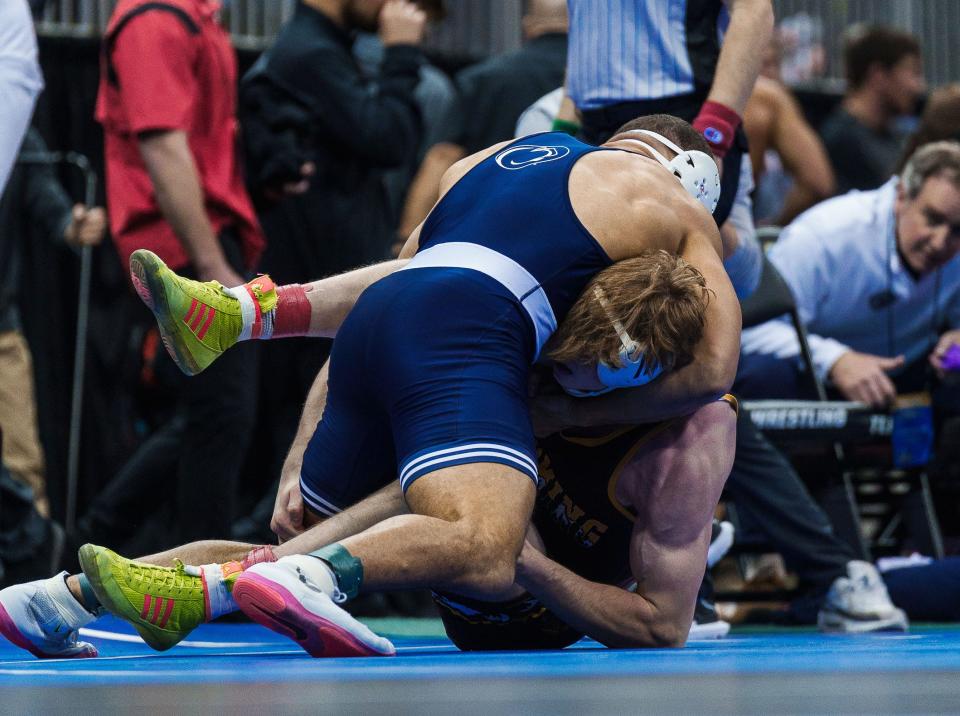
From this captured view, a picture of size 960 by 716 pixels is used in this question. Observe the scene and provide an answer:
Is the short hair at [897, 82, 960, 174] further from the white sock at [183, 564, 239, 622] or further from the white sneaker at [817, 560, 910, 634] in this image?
the white sock at [183, 564, 239, 622]

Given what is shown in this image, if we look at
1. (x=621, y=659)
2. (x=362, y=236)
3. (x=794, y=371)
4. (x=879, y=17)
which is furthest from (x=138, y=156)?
(x=879, y=17)

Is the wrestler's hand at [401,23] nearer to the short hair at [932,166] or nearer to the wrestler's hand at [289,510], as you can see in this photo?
the short hair at [932,166]

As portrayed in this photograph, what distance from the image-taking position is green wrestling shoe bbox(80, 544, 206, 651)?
2791mm

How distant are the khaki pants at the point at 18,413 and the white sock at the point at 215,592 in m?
3.12

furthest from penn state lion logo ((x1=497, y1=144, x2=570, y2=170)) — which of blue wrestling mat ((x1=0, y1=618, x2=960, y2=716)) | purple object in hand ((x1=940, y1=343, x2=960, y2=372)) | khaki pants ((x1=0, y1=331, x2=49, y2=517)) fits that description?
khaki pants ((x1=0, y1=331, x2=49, y2=517))

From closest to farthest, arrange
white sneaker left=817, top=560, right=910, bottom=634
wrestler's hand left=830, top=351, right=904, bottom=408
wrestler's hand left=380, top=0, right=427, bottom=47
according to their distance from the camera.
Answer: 1. white sneaker left=817, top=560, right=910, bottom=634
2. wrestler's hand left=830, top=351, right=904, bottom=408
3. wrestler's hand left=380, top=0, right=427, bottom=47

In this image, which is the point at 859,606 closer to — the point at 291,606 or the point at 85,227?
the point at 291,606

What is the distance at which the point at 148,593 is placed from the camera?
111 inches

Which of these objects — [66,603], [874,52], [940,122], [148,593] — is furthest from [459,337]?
[874,52]

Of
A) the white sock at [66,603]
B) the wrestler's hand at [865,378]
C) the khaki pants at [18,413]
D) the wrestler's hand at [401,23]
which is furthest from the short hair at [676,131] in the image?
the khaki pants at [18,413]

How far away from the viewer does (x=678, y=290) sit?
309 cm

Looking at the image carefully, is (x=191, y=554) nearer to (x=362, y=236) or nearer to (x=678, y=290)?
(x=678, y=290)

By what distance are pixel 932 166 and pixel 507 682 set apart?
3548 millimetres

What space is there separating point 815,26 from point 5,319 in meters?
5.35
